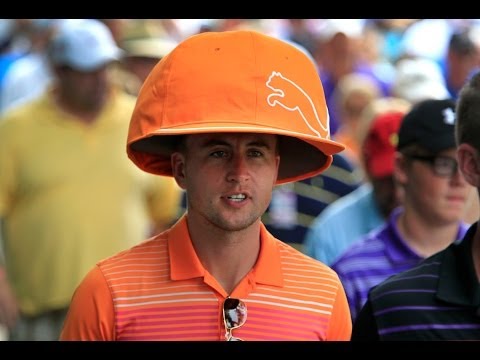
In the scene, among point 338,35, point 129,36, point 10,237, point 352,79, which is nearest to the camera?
point 10,237

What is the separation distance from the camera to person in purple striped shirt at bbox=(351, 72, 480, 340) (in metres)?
3.20

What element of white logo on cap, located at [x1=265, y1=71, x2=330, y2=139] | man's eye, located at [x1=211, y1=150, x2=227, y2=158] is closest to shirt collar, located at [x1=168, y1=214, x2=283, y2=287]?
man's eye, located at [x1=211, y1=150, x2=227, y2=158]

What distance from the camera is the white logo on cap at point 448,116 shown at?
5170mm

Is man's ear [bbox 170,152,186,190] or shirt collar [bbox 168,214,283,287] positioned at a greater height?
man's ear [bbox 170,152,186,190]

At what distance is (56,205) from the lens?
678cm

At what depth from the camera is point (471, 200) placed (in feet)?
16.5

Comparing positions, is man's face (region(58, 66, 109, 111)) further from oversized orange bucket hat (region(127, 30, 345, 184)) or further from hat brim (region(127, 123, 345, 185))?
oversized orange bucket hat (region(127, 30, 345, 184))

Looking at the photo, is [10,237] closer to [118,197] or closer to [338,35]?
[118,197]

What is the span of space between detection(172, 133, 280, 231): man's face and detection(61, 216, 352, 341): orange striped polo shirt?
13 centimetres

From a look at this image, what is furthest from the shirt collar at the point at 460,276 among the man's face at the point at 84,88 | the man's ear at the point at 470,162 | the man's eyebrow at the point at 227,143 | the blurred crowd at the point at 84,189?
the man's face at the point at 84,88

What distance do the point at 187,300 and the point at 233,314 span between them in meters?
0.13

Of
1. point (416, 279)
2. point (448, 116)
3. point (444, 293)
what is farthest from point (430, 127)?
point (444, 293)
